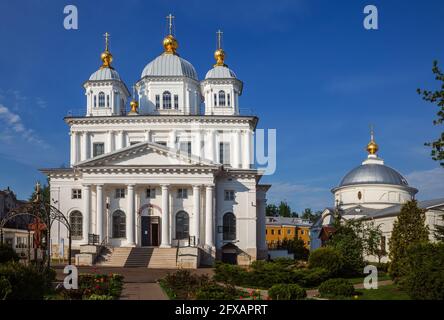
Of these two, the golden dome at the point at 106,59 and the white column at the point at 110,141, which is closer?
the white column at the point at 110,141

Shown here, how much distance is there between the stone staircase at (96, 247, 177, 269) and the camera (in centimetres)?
4494

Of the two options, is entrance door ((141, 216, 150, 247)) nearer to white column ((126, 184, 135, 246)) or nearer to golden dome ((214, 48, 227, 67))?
white column ((126, 184, 135, 246))

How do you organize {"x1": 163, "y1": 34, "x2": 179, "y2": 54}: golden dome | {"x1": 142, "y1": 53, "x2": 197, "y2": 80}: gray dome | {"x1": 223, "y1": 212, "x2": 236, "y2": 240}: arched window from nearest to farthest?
{"x1": 223, "y1": 212, "x2": 236, "y2": 240}: arched window → {"x1": 142, "y1": 53, "x2": 197, "y2": 80}: gray dome → {"x1": 163, "y1": 34, "x2": 179, "y2": 54}: golden dome

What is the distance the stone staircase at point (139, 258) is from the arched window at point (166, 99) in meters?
16.5

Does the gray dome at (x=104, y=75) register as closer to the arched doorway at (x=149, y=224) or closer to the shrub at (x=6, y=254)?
the arched doorway at (x=149, y=224)

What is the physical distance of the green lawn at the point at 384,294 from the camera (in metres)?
24.5

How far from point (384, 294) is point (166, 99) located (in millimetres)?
37163

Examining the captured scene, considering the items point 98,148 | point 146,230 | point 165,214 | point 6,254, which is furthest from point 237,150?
point 6,254

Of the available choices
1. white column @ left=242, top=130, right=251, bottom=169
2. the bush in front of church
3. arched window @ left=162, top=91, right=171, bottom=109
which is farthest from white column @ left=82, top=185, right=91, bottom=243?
the bush in front of church

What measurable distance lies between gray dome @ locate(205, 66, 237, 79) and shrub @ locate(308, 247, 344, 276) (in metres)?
25.9

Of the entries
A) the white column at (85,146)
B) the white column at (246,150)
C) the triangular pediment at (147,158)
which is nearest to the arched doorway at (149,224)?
the triangular pediment at (147,158)

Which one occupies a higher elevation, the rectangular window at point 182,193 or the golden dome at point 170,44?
the golden dome at point 170,44

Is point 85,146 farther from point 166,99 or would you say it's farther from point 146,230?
point 146,230
